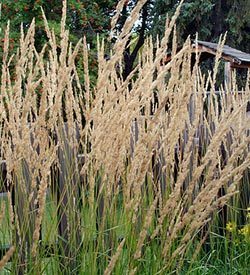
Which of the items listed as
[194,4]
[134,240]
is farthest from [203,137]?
[194,4]

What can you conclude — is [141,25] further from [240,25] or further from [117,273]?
[117,273]

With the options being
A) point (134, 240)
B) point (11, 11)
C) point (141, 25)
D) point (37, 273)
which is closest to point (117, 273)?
point (134, 240)

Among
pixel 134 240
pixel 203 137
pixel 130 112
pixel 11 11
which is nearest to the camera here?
pixel 130 112

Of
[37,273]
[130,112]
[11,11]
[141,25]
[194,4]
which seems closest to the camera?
[130,112]

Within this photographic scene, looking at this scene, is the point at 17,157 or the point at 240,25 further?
the point at 240,25

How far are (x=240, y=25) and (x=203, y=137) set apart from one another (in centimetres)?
1156

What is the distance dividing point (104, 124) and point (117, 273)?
0.50 meters

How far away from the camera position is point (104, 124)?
1.64 m

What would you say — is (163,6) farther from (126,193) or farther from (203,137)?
(126,193)

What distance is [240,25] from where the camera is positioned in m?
13.9

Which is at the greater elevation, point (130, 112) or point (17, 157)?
point (130, 112)

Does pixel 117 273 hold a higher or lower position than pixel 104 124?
lower

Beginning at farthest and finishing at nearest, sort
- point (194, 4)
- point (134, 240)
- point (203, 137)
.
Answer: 1. point (194, 4)
2. point (203, 137)
3. point (134, 240)

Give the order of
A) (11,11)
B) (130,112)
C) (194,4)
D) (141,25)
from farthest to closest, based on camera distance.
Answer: (141,25) → (194,4) → (11,11) → (130,112)
